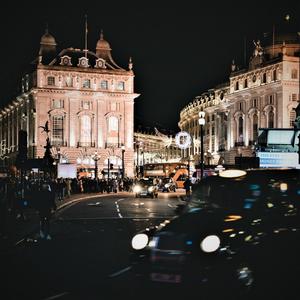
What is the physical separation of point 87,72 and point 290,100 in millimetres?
40718

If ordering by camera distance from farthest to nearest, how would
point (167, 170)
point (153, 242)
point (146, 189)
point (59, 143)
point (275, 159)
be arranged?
point (59, 143), point (167, 170), point (146, 189), point (275, 159), point (153, 242)

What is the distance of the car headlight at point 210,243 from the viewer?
10.9 meters

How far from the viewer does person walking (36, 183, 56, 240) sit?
23281 mm

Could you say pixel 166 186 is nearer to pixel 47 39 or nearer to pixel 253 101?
pixel 253 101

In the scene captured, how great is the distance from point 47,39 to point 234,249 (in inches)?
5367

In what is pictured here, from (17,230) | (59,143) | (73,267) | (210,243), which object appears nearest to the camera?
(210,243)

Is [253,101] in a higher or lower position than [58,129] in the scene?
higher

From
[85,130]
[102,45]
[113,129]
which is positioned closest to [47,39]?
[102,45]

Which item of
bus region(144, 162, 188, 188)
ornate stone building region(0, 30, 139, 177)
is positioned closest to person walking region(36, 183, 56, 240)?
bus region(144, 162, 188, 188)

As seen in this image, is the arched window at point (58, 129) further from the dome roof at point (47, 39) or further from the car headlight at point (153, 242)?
the car headlight at point (153, 242)

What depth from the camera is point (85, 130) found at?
137000mm

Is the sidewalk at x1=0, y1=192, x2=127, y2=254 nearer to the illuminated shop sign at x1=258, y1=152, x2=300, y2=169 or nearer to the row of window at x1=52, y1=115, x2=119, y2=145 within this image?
the illuminated shop sign at x1=258, y1=152, x2=300, y2=169

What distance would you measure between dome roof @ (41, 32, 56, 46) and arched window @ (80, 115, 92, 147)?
1726cm

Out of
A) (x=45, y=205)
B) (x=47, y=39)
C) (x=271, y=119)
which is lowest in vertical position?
(x=45, y=205)
